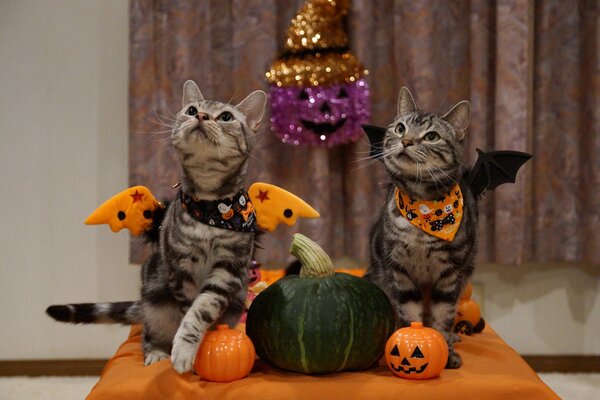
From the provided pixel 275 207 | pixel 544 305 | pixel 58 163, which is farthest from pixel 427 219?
pixel 58 163

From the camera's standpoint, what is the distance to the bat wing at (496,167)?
64.7 inches

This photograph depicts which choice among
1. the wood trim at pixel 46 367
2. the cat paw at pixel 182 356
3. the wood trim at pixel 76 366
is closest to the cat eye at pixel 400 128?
the cat paw at pixel 182 356

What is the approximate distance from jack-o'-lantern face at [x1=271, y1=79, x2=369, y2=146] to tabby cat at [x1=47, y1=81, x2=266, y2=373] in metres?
0.98

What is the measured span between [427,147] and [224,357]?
2.13 feet

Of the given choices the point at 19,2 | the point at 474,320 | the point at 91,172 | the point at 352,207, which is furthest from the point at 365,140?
the point at 19,2

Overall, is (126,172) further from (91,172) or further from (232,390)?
(232,390)

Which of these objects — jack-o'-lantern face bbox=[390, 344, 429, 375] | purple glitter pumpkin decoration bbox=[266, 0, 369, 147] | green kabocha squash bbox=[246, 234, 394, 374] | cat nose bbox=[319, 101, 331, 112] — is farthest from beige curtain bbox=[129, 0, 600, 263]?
jack-o'-lantern face bbox=[390, 344, 429, 375]

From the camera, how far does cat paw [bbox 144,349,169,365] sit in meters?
1.53

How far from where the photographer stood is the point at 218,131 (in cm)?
139

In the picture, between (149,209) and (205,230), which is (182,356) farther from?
(149,209)

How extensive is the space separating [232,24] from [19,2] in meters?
0.93

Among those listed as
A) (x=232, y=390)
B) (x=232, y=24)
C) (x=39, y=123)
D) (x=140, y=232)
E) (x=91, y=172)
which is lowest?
(x=232, y=390)

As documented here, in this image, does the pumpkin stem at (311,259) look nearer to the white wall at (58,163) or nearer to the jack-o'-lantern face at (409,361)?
the jack-o'-lantern face at (409,361)

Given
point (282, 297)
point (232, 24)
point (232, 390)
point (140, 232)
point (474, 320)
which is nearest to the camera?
point (232, 390)
